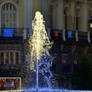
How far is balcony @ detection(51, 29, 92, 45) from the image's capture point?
115 feet

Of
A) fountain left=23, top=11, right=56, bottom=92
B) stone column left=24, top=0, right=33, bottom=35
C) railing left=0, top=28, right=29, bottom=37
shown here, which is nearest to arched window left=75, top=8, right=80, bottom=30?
stone column left=24, top=0, right=33, bottom=35

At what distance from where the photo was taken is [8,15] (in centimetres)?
3606

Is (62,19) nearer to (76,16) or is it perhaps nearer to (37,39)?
(76,16)

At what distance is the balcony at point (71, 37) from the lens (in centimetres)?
3509

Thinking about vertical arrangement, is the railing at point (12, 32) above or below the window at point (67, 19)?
below

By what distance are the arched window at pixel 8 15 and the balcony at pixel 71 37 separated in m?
3.78

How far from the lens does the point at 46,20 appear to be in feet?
119

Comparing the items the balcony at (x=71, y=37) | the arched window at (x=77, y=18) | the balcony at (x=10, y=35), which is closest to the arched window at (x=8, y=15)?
the balcony at (x=10, y=35)

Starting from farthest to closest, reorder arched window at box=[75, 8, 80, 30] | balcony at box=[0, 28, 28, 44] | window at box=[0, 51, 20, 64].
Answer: arched window at box=[75, 8, 80, 30] → window at box=[0, 51, 20, 64] → balcony at box=[0, 28, 28, 44]

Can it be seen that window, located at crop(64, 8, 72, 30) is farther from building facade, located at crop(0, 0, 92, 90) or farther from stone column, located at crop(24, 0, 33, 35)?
stone column, located at crop(24, 0, 33, 35)

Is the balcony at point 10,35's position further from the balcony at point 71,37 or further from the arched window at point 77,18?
the arched window at point 77,18

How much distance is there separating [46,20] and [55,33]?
181 cm

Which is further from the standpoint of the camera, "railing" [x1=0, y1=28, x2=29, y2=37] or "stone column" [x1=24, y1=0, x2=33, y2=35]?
"stone column" [x1=24, y1=0, x2=33, y2=35]

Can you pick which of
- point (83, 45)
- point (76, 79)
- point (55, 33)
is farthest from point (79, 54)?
point (76, 79)
